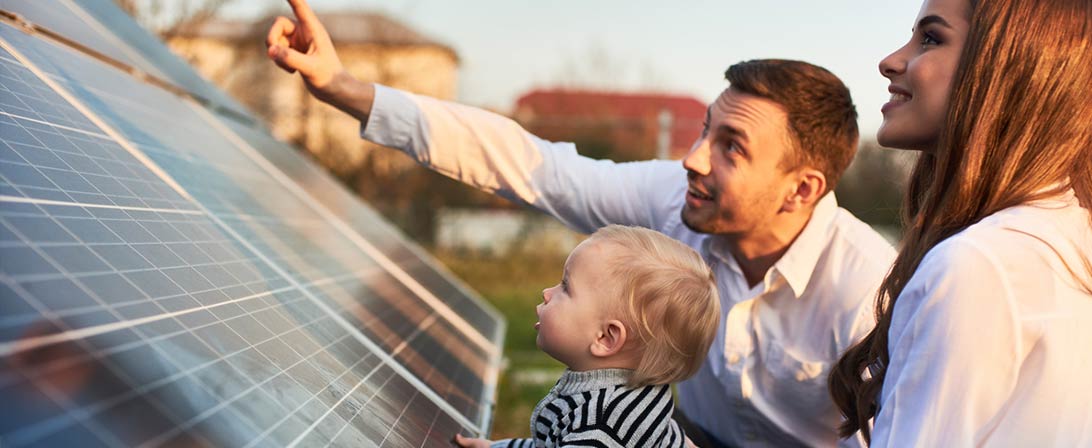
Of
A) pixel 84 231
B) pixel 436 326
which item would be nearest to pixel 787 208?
pixel 436 326

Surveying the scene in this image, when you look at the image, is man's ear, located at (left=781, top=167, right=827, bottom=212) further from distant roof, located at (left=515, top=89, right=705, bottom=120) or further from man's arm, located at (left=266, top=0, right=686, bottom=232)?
distant roof, located at (left=515, top=89, right=705, bottom=120)

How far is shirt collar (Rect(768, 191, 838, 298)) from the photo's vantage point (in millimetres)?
3301

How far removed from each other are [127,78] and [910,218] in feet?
7.55

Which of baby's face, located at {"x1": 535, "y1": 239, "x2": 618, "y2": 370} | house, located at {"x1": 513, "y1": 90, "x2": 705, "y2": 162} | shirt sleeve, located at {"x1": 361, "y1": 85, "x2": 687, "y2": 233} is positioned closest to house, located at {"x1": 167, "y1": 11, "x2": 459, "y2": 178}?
house, located at {"x1": 513, "y1": 90, "x2": 705, "y2": 162}

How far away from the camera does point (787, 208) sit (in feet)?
11.6

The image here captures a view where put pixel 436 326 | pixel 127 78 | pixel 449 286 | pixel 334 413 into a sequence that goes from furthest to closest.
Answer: pixel 449 286 → pixel 436 326 → pixel 127 78 → pixel 334 413

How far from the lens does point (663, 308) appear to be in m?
2.30

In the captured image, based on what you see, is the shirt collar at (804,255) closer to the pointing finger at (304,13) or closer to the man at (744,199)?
the man at (744,199)

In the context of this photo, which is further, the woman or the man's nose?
the man's nose

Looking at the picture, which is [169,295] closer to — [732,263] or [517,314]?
[732,263]

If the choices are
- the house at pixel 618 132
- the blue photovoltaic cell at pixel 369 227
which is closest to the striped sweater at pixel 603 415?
the blue photovoltaic cell at pixel 369 227

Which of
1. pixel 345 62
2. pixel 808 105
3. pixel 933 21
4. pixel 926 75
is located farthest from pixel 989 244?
pixel 345 62

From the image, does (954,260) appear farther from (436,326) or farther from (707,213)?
(436,326)

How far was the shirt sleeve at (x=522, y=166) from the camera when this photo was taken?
3.50m
